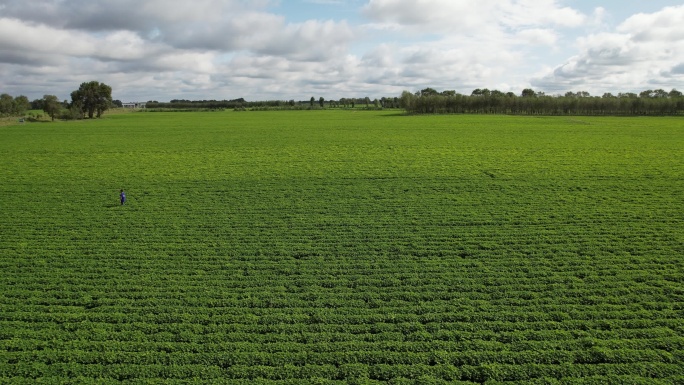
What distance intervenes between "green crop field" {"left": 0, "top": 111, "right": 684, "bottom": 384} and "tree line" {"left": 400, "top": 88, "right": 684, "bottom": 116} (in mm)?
106750

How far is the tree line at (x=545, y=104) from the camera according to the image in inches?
4850

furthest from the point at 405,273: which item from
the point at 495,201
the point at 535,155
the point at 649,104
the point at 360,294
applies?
the point at 649,104

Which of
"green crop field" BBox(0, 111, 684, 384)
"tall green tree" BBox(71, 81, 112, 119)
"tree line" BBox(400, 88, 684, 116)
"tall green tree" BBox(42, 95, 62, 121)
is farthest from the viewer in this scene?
"tree line" BBox(400, 88, 684, 116)

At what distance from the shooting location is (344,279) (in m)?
15.8

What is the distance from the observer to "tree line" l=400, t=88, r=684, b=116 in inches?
4850

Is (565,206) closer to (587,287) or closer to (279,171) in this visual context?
(587,287)

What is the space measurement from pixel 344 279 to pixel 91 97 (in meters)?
129

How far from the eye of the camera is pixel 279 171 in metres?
36.4

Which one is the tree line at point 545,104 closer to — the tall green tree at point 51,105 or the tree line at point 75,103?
the tree line at point 75,103

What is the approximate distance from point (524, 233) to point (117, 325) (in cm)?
1744

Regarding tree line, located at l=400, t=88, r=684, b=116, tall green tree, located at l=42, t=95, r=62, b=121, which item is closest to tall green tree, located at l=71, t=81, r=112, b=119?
tall green tree, located at l=42, t=95, r=62, b=121

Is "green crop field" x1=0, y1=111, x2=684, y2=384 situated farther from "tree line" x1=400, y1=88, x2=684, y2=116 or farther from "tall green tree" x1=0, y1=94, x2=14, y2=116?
"tall green tree" x1=0, y1=94, x2=14, y2=116

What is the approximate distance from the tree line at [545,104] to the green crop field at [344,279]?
106750 millimetres

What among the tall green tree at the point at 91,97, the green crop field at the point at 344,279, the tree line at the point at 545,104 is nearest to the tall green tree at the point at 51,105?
the tall green tree at the point at 91,97
